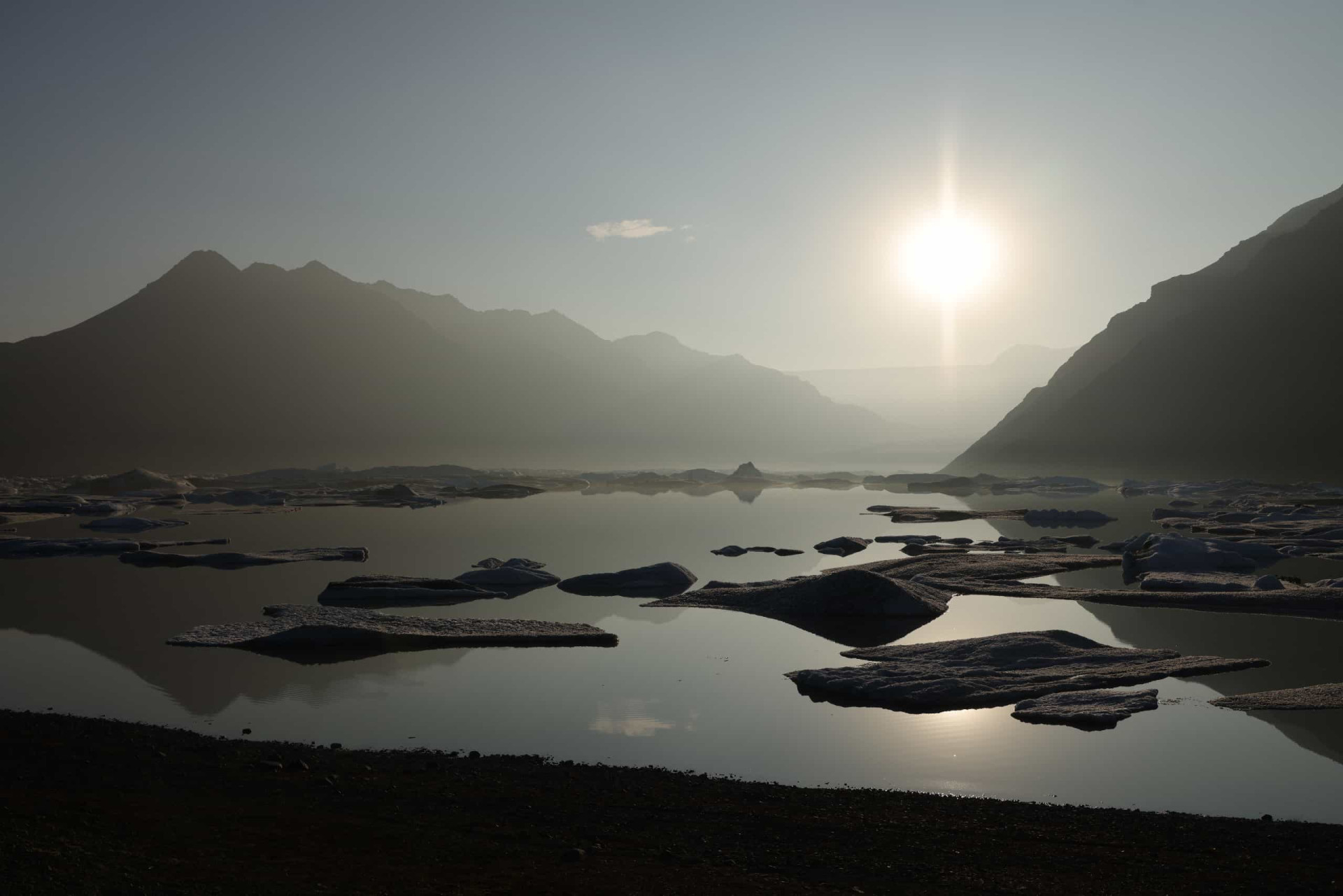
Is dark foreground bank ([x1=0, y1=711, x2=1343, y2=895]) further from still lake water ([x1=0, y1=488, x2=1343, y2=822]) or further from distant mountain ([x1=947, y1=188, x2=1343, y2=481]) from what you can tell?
distant mountain ([x1=947, y1=188, x2=1343, y2=481])

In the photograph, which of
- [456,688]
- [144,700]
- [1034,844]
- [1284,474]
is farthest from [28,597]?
[1284,474]

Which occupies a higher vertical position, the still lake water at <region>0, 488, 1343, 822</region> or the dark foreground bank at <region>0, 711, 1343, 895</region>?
the dark foreground bank at <region>0, 711, 1343, 895</region>

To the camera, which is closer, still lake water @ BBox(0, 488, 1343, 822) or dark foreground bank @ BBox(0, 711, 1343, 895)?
dark foreground bank @ BBox(0, 711, 1343, 895)

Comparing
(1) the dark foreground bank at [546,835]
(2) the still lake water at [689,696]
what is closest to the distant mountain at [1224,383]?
(2) the still lake water at [689,696]

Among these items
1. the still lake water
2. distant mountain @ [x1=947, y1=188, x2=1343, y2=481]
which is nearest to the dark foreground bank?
the still lake water

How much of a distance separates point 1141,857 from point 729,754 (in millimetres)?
5195

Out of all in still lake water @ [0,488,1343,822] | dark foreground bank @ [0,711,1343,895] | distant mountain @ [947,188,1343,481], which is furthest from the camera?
distant mountain @ [947,188,1343,481]

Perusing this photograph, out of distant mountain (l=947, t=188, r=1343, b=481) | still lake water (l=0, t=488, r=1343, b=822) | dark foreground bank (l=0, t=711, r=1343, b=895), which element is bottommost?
still lake water (l=0, t=488, r=1343, b=822)

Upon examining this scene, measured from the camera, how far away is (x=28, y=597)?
26.5m

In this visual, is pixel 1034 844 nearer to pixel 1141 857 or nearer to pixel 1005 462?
pixel 1141 857

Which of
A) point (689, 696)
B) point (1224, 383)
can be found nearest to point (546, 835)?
point (689, 696)

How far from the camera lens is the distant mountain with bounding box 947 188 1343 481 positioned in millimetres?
118812

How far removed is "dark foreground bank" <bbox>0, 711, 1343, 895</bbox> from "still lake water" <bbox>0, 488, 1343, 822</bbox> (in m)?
1.24

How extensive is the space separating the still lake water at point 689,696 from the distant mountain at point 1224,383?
106m
